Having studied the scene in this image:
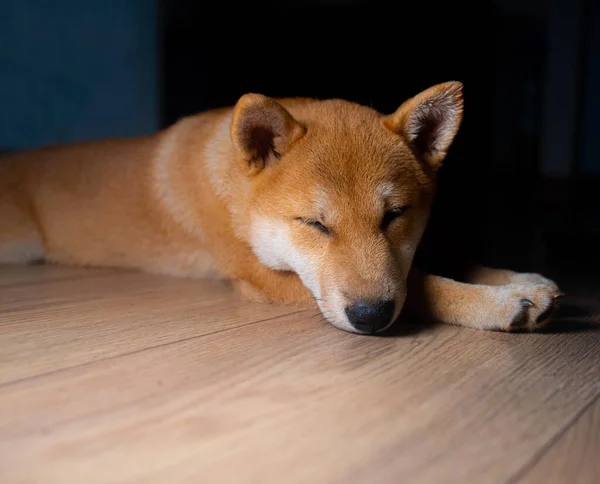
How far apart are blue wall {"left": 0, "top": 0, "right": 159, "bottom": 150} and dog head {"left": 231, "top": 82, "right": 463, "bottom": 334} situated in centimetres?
244

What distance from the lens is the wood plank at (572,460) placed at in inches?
33.7

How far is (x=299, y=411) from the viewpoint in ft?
3.48

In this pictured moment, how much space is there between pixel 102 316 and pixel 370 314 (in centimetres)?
75

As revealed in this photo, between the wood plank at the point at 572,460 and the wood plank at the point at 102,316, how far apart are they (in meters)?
0.87

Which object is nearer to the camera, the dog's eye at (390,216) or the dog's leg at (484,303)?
the dog's leg at (484,303)

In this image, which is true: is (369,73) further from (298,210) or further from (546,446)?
(546,446)

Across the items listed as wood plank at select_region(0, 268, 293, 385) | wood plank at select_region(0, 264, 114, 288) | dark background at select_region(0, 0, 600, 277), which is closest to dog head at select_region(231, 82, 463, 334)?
wood plank at select_region(0, 268, 293, 385)

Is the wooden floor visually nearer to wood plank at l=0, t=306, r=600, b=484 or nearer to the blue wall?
wood plank at l=0, t=306, r=600, b=484

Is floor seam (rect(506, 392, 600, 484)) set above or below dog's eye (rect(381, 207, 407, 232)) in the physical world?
below

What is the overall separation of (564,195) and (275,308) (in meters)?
3.82

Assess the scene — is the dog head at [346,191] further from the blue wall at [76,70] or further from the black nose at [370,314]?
the blue wall at [76,70]

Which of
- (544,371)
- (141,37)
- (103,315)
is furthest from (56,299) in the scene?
(141,37)

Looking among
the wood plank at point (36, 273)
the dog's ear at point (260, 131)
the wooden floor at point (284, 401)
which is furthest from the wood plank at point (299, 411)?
the wood plank at point (36, 273)

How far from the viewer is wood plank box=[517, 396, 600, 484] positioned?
0.85 m
